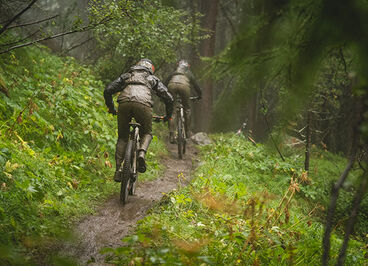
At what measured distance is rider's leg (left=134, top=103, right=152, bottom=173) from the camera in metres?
4.85

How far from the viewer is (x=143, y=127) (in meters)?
5.11

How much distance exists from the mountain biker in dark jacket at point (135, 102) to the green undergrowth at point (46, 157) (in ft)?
2.25

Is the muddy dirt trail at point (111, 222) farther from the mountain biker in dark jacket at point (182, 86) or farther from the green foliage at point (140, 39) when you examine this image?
the green foliage at point (140, 39)

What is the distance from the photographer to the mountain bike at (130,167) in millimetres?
4418

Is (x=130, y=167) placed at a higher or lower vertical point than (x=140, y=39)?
lower

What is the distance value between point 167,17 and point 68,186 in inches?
268

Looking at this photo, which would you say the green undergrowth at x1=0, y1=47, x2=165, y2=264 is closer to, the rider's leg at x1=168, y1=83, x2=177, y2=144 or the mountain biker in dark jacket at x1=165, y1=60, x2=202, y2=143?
the rider's leg at x1=168, y1=83, x2=177, y2=144

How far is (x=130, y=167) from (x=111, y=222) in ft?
3.16

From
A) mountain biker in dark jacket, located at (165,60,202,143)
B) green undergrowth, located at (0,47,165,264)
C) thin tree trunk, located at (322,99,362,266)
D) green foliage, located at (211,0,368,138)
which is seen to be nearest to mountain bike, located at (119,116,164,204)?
green undergrowth, located at (0,47,165,264)

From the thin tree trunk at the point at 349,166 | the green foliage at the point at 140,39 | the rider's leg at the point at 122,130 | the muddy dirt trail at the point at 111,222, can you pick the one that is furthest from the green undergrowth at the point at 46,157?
the thin tree trunk at the point at 349,166

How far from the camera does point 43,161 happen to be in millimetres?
4363

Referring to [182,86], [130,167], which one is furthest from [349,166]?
[182,86]

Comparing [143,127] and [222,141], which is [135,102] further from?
[222,141]

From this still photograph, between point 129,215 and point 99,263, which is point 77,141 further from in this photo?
point 99,263
